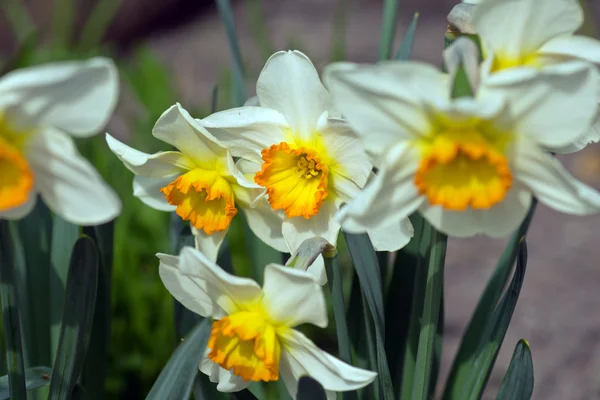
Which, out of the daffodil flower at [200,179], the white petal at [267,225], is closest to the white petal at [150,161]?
the daffodil flower at [200,179]

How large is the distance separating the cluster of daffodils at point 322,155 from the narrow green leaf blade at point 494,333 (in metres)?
0.19

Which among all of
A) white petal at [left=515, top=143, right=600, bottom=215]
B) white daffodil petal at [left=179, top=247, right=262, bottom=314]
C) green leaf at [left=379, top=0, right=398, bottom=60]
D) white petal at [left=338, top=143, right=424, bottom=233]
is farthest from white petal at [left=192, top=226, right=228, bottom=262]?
green leaf at [left=379, top=0, right=398, bottom=60]

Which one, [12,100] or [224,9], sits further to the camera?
[224,9]

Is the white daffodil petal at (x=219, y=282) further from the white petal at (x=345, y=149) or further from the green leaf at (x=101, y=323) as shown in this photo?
the green leaf at (x=101, y=323)

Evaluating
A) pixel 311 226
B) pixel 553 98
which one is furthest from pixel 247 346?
pixel 553 98

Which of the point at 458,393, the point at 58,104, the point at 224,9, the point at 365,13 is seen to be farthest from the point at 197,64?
the point at 58,104

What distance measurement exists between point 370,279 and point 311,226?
101mm

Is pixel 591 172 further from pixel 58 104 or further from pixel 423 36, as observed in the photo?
pixel 58 104

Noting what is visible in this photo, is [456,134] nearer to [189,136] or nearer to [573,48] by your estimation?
[573,48]

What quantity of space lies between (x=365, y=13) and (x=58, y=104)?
4805 mm

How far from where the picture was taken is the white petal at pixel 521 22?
725 mm

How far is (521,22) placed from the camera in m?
0.74

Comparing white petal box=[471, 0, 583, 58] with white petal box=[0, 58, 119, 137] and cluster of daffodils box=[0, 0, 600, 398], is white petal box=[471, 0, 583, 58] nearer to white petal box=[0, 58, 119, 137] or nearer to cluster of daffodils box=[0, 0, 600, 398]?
cluster of daffodils box=[0, 0, 600, 398]

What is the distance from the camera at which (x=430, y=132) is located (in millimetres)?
689
